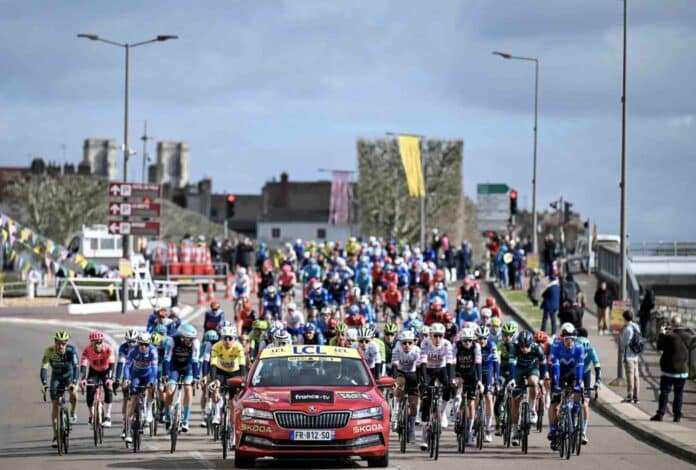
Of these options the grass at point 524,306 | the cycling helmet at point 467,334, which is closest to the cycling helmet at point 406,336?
the cycling helmet at point 467,334

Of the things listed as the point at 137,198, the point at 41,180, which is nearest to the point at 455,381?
the point at 137,198

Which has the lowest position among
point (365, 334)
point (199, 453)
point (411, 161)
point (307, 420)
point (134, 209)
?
point (199, 453)

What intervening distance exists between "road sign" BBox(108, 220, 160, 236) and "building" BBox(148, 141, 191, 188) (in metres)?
123

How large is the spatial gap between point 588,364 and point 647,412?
4.91m

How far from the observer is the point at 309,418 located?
675 inches

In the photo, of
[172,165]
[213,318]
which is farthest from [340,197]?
[213,318]

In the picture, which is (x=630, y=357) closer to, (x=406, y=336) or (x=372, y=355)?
(x=372, y=355)

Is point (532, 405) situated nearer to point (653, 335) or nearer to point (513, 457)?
point (513, 457)

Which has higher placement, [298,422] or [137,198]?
[137,198]

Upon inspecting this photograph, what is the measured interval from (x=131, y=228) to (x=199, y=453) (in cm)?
3145

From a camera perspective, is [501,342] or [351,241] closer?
[501,342]

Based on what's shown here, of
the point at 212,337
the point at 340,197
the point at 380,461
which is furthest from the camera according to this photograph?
the point at 340,197

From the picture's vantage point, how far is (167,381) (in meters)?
22.0

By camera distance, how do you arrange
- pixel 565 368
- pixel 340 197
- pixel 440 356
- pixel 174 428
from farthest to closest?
pixel 340 197, pixel 440 356, pixel 565 368, pixel 174 428
